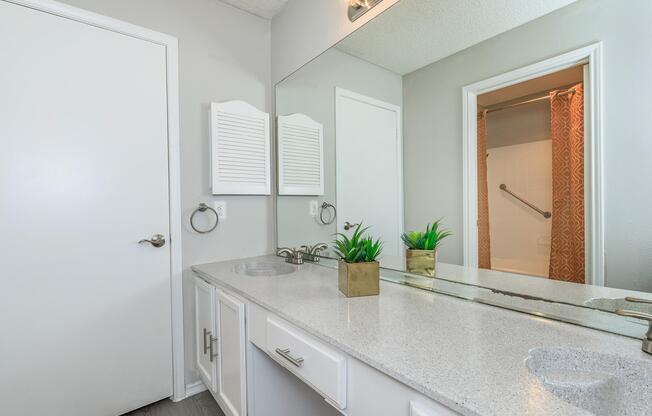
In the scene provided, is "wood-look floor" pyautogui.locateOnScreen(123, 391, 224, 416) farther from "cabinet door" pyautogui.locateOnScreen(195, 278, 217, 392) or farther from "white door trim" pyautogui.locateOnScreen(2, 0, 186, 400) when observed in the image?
"cabinet door" pyautogui.locateOnScreen(195, 278, 217, 392)

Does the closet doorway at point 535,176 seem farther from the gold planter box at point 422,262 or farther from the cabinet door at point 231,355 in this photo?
the cabinet door at point 231,355

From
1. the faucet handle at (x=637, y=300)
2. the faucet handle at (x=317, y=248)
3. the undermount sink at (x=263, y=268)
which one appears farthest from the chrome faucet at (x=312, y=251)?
the faucet handle at (x=637, y=300)

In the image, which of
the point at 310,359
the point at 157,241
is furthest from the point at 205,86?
the point at 310,359

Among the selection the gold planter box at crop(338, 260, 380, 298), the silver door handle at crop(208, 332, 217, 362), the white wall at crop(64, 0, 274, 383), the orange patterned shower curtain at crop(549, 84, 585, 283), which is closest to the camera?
the orange patterned shower curtain at crop(549, 84, 585, 283)

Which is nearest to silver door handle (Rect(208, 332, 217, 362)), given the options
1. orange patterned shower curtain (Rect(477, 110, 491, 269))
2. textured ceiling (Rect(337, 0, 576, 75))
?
orange patterned shower curtain (Rect(477, 110, 491, 269))

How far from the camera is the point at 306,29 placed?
180 cm

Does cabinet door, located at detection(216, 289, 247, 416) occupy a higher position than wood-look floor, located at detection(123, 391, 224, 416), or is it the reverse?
cabinet door, located at detection(216, 289, 247, 416)

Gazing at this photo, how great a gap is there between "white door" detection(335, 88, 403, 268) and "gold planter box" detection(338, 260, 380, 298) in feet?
0.71

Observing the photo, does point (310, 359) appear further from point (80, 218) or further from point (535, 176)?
point (80, 218)

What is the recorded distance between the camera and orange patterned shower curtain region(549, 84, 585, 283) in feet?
2.62

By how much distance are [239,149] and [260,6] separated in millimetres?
949

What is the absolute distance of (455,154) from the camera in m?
1.10

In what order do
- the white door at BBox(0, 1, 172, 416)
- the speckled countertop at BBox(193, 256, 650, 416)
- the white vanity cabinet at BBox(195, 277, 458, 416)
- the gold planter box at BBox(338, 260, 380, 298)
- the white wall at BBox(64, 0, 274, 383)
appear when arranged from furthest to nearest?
the white wall at BBox(64, 0, 274, 383) < the white door at BBox(0, 1, 172, 416) < the gold planter box at BBox(338, 260, 380, 298) < the white vanity cabinet at BBox(195, 277, 458, 416) < the speckled countertop at BBox(193, 256, 650, 416)

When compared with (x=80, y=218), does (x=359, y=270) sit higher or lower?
lower
